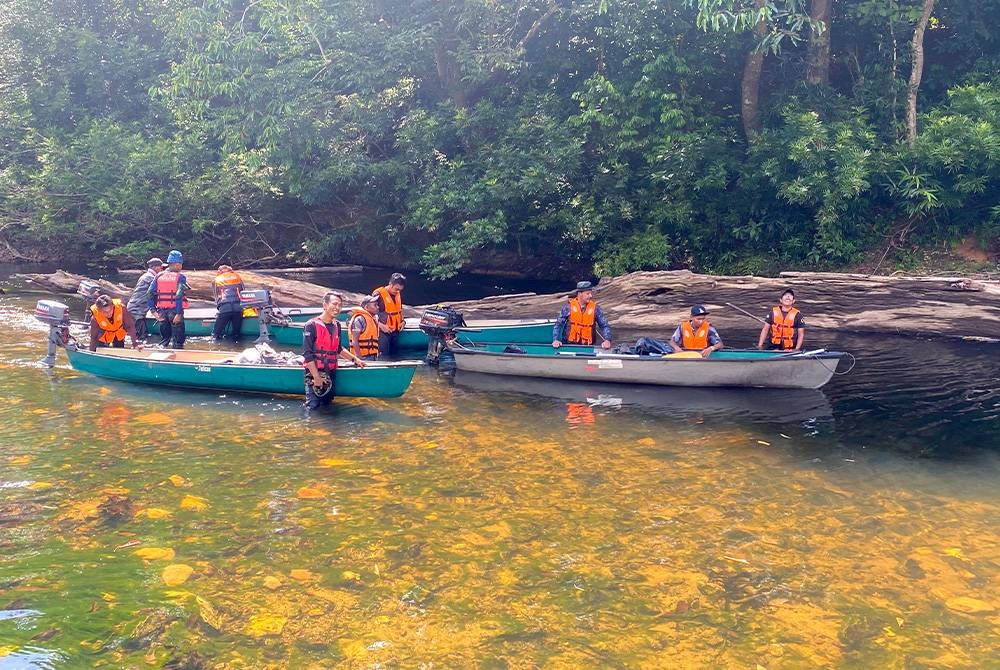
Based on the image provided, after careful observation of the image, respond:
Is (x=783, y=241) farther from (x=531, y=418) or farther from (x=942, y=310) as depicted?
(x=531, y=418)

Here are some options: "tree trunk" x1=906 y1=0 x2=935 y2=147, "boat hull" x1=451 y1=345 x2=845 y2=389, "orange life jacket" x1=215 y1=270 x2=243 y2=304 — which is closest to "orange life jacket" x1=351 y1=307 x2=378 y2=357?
"boat hull" x1=451 y1=345 x2=845 y2=389

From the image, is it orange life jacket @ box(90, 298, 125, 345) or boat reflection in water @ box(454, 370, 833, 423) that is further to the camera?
orange life jacket @ box(90, 298, 125, 345)

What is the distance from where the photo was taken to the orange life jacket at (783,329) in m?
13.1

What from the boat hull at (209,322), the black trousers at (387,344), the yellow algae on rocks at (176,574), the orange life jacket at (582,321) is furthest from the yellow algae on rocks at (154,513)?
the boat hull at (209,322)

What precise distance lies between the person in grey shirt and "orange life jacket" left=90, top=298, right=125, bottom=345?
153 cm

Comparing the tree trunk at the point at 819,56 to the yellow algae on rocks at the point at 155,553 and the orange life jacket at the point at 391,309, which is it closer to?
the orange life jacket at the point at 391,309

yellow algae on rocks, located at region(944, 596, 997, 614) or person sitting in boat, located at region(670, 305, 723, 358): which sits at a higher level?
person sitting in boat, located at region(670, 305, 723, 358)

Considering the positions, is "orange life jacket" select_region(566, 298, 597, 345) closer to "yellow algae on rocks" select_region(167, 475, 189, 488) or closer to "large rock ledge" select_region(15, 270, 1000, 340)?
"large rock ledge" select_region(15, 270, 1000, 340)

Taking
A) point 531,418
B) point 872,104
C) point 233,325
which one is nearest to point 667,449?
point 531,418

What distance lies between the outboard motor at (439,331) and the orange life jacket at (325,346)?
3261mm

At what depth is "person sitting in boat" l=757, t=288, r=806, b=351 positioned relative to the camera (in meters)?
13.1

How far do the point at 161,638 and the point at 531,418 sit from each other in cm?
645

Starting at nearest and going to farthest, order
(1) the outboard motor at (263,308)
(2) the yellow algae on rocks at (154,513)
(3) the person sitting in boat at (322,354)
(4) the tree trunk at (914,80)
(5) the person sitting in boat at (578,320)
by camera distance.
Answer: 1. (2) the yellow algae on rocks at (154,513)
2. (3) the person sitting in boat at (322,354)
3. (5) the person sitting in boat at (578,320)
4. (1) the outboard motor at (263,308)
5. (4) the tree trunk at (914,80)

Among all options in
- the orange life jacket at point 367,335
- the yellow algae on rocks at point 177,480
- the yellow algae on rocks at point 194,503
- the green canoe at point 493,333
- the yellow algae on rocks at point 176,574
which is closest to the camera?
the yellow algae on rocks at point 176,574
